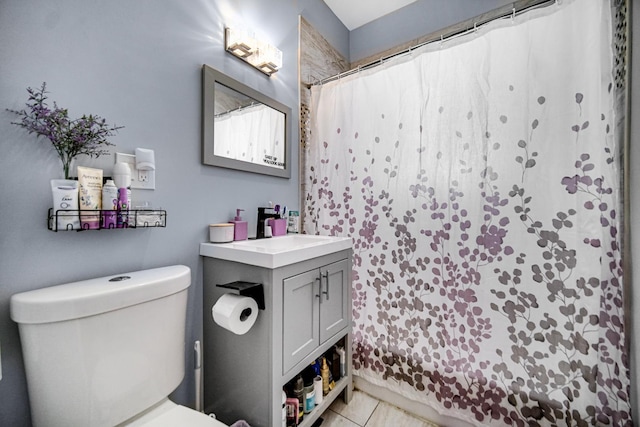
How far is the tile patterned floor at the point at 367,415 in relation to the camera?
1.41 metres

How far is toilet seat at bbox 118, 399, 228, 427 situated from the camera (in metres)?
0.83

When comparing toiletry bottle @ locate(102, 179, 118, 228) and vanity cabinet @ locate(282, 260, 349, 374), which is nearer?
toiletry bottle @ locate(102, 179, 118, 228)

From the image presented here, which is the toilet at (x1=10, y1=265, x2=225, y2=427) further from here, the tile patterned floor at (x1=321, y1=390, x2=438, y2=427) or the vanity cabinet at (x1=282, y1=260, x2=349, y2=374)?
the tile patterned floor at (x1=321, y1=390, x2=438, y2=427)

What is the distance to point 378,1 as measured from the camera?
2.05 m

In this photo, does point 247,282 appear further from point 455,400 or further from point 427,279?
point 455,400

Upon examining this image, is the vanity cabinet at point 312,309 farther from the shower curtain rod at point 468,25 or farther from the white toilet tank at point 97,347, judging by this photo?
the shower curtain rod at point 468,25

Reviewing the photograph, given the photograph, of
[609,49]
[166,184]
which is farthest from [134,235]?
[609,49]

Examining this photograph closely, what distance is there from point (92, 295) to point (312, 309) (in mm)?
807

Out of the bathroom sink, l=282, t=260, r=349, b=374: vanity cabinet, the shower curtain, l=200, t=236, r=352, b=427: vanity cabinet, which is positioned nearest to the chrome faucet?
the bathroom sink

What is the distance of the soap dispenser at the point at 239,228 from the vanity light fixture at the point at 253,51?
33.5 inches

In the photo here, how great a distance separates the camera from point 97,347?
2.45 ft

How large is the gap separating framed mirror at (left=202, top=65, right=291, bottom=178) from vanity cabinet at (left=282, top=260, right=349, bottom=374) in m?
0.70

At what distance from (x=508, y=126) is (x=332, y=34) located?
1656 millimetres

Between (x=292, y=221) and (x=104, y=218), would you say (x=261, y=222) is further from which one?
(x=104, y=218)
